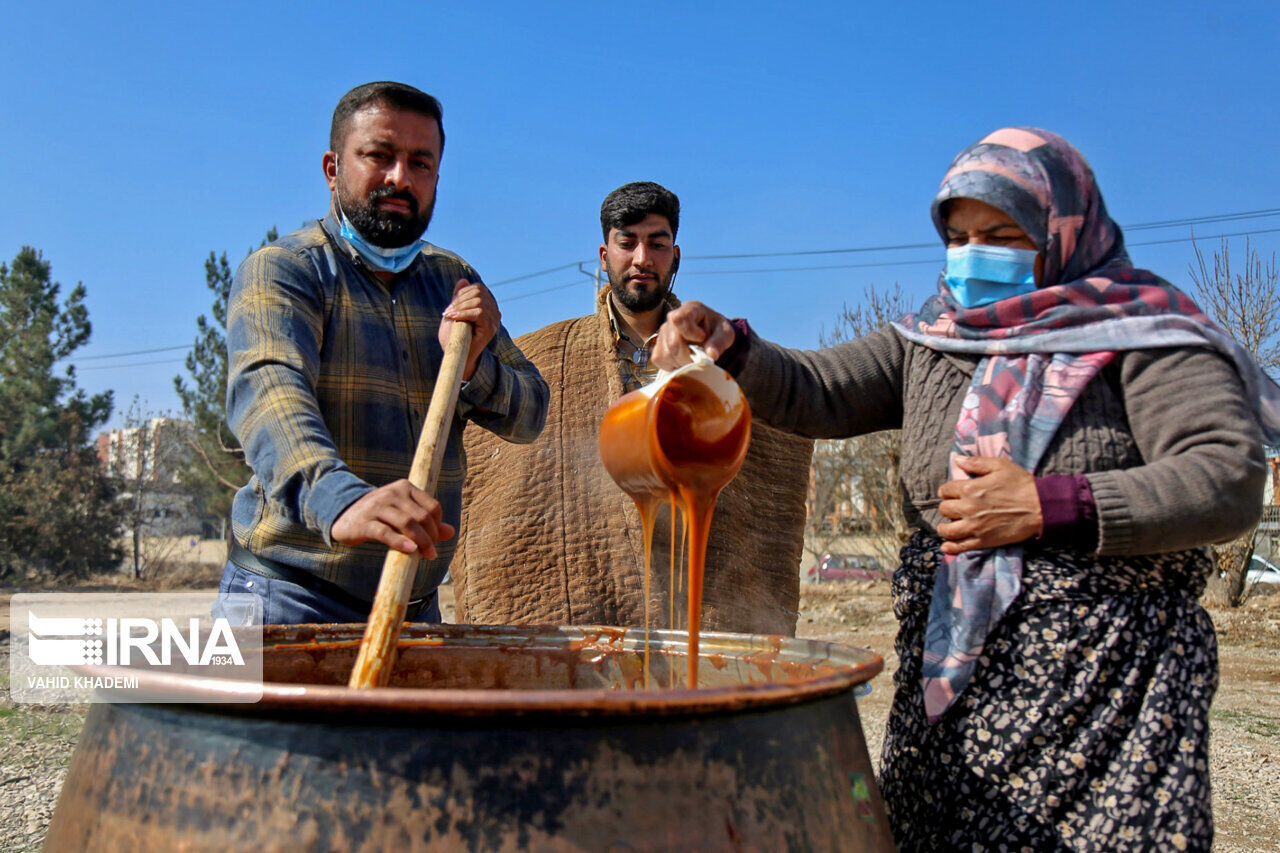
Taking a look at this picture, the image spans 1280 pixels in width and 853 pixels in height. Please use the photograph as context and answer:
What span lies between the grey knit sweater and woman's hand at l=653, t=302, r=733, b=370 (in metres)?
0.07

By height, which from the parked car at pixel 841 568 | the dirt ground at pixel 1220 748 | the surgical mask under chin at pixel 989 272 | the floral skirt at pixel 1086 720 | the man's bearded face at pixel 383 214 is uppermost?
the man's bearded face at pixel 383 214

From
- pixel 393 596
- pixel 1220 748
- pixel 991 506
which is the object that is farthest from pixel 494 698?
pixel 1220 748

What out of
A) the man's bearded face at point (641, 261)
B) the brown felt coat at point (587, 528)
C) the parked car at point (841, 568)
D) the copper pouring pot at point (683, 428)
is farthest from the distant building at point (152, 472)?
the copper pouring pot at point (683, 428)

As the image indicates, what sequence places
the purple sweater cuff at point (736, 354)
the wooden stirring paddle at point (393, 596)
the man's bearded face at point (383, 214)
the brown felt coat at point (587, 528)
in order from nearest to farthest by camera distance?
the wooden stirring paddle at point (393, 596), the purple sweater cuff at point (736, 354), the man's bearded face at point (383, 214), the brown felt coat at point (587, 528)

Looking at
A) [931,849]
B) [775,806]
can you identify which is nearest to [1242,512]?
[931,849]

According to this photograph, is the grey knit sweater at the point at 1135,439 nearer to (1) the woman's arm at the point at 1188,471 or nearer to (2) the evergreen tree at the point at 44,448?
(1) the woman's arm at the point at 1188,471

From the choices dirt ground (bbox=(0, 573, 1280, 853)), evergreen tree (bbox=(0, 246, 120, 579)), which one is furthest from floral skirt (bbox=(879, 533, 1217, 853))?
evergreen tree (bbox=(0, 246, 120, 579))

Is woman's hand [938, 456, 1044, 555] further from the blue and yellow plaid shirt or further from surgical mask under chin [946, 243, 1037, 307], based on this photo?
the blue and yellow plaid shirt

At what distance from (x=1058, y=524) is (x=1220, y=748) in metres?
4.09

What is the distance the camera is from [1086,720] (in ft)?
4.68

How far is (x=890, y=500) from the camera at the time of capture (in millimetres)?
13398

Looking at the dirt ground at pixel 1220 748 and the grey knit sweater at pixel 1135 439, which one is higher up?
the grey knit sweater at pixel 1135 439

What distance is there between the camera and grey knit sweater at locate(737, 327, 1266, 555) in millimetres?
1392

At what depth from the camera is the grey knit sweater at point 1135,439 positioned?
1.39 metres
